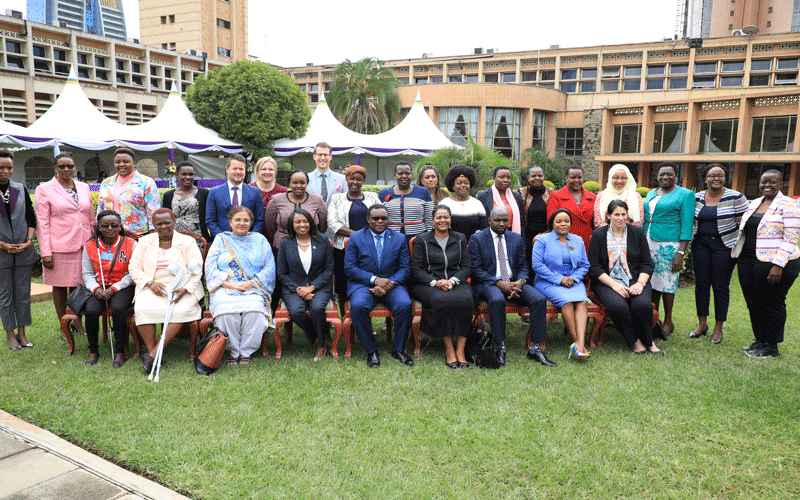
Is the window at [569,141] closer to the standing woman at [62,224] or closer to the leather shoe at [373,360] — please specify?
the leather shoe at [373,360]

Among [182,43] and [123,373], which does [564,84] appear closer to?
[182,43]

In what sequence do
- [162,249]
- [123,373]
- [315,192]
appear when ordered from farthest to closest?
[315,192], [162,249], [123,373]

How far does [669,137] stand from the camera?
30.6 meters

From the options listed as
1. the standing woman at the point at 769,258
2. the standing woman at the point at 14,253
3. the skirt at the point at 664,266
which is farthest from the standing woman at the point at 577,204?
the standing woman at the point at 14,253

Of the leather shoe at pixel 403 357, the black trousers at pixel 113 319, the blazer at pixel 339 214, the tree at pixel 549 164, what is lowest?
the leather shoe at pixel 403 357

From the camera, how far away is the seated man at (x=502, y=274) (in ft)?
17.8

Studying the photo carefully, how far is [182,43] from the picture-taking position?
54.0m

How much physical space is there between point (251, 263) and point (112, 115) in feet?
139

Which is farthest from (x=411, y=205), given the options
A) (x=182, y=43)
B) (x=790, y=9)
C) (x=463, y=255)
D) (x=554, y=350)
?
(x=790, y=9)

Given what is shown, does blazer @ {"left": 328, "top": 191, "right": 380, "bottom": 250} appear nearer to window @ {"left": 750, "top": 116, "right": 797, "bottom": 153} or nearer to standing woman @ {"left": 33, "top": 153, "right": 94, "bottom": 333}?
standing woman @ {"left": 33, "top": 153, "right": 94, "bottom": 333}

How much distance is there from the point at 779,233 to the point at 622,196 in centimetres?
154

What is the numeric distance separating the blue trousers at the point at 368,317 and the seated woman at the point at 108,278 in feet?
→ 7.20

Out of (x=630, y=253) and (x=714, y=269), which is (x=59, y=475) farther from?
(x=714, y=269)

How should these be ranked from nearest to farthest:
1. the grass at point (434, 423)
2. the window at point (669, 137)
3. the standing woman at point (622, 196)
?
the grass at point (434, 423), the standing woman at point (622, 196), the window at point (669, 137)
